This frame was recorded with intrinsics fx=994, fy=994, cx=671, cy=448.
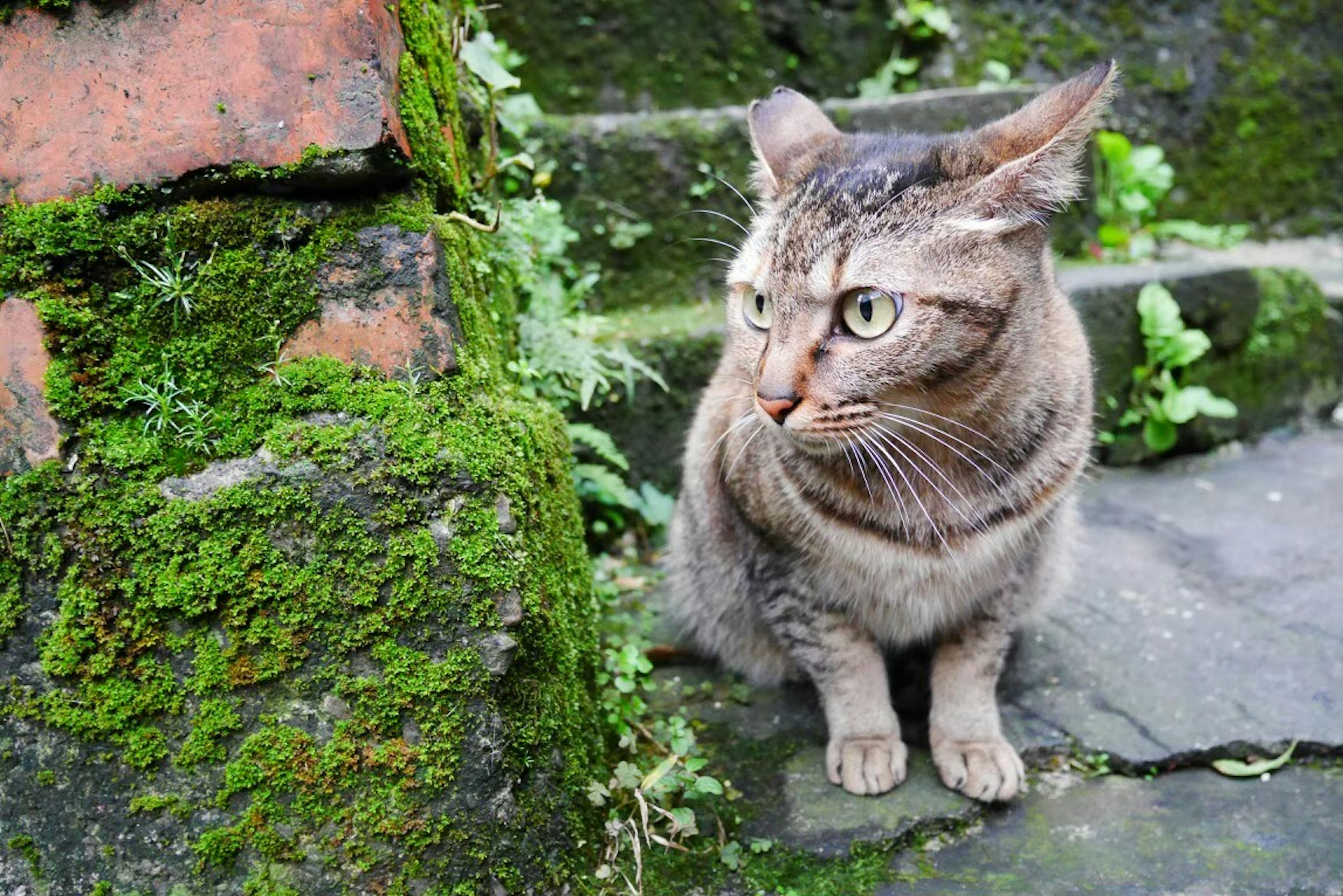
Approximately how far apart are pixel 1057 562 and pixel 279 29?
A: 2.09 meters

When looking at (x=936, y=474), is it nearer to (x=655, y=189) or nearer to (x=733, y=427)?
(x=733, y=427)

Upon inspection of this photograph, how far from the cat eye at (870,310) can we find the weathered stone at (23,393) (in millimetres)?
1352

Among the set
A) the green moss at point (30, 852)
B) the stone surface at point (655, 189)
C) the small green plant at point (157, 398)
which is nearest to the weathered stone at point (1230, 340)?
the stone surface at point (655, 189)

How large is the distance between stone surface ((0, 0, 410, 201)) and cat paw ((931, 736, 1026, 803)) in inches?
67.0

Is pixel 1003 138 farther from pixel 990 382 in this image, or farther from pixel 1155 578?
pixel 1155 578

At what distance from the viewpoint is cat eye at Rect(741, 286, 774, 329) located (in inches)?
79.3

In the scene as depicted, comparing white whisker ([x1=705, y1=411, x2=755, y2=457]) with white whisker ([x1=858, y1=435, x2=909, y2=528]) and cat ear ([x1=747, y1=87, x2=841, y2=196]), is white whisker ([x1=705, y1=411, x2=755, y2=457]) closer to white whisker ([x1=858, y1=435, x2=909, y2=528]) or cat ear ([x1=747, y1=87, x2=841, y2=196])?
white whisker ([x1=858, y1=435, x2=909, y2=528])

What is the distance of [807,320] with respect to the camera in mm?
1883

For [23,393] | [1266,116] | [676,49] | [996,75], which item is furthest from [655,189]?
[1266,116]

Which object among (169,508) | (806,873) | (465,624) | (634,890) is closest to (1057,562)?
(806,873)

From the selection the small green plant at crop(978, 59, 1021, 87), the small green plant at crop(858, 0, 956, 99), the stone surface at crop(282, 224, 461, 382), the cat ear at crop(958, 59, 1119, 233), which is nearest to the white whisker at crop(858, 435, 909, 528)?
the cat ear at crop(958, 59, 1119, 233)

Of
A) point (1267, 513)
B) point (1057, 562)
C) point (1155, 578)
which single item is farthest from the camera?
point (1267, 513)

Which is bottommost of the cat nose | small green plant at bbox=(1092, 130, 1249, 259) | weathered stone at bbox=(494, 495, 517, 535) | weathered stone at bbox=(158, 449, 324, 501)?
small green plant at bbox=(1092, 130, 1249, 259)

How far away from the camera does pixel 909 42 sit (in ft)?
15.1
